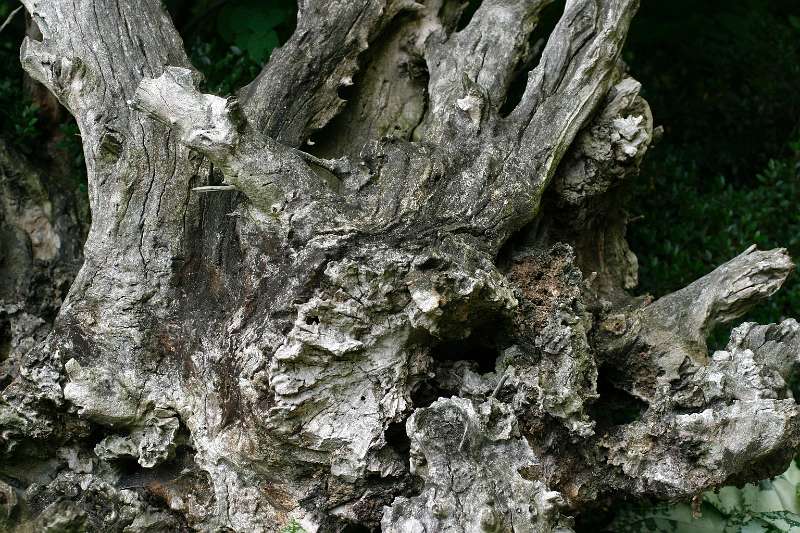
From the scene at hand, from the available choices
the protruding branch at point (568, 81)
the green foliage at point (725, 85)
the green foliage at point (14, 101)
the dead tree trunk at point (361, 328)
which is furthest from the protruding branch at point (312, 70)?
the green foliage at point (725, 85)

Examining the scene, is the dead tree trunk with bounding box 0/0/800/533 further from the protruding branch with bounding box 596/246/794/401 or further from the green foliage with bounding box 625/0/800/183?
the green foliage with bounding box 625/0/800/183

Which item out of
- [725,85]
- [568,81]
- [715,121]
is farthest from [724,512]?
[725,85]

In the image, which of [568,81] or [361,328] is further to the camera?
[568,81]

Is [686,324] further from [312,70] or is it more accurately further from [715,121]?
[715,121]

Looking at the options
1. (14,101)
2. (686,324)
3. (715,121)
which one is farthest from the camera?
(715,121)

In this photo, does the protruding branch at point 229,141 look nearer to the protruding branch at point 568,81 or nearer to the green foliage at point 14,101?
the protruding branch at point 568,81

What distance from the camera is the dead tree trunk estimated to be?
247 cm

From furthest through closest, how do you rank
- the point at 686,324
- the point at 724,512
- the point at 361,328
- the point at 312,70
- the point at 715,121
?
the point at 715,121 < the point at 724,512 < the point at 312,70 < the point at 686,324 < the point at 361,328

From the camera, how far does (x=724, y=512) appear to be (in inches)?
139

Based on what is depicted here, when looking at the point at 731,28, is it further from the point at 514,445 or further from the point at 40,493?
the point at 40,493

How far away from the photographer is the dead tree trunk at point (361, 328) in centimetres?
247

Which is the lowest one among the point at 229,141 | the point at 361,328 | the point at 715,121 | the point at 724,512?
the point at 724,512

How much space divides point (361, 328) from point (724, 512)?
199cm

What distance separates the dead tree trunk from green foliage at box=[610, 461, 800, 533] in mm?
654
